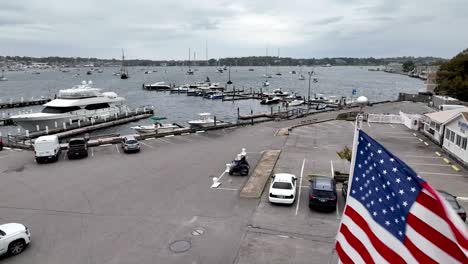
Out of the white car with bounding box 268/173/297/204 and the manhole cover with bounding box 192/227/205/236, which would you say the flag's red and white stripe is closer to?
the manhole cover with bounding box 192/227/205/236

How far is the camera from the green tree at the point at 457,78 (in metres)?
53.4

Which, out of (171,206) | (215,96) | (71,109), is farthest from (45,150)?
(215,96)

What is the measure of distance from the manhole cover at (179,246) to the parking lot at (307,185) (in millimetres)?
2331

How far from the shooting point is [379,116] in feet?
147

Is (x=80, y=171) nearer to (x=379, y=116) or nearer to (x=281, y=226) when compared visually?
(x=281, y=226)

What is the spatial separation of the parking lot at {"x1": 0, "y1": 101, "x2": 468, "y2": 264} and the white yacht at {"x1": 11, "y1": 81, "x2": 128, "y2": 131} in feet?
54.2

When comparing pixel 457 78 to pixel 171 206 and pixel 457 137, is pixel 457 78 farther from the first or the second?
pixel 171 206

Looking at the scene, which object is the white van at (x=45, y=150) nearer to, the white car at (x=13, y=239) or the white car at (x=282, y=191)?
the white car at (x=13, y=239)

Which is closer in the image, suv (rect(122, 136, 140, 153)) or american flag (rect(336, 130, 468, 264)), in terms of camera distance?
american flag (rect(336, 130, 468, 264))

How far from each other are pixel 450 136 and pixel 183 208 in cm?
2398

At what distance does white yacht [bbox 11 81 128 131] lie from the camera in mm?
47031

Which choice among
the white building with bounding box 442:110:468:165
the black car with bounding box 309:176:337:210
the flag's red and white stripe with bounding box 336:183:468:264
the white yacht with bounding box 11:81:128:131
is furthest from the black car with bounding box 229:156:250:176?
the white yacht with bounding box 11:81:128:131

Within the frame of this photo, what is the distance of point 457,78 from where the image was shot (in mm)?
53719

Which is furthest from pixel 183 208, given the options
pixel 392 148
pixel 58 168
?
pixel 392 148
